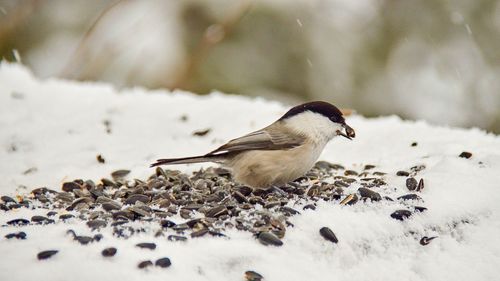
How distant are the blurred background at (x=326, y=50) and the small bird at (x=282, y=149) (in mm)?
2688

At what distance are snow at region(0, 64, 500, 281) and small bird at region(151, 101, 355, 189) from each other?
0.36m

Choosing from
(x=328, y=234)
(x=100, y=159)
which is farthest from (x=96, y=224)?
(x=100, y=159)

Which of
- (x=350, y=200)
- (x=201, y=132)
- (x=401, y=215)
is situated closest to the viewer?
(x=401, y=215)

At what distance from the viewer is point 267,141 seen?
120 inches

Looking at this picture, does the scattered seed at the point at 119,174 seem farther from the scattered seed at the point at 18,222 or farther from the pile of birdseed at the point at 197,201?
the scattered seed at the point at 18,222

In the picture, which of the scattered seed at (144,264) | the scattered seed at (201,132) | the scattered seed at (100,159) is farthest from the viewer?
the scattered seed at (201,132)

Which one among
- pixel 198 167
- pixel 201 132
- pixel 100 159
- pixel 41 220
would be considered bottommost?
pixel 41 220

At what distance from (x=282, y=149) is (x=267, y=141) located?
0.30 ft

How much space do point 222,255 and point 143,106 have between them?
2.33 m

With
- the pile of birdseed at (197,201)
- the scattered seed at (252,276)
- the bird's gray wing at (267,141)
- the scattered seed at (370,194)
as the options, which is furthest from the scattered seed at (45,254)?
the scattered seed at (370,194)

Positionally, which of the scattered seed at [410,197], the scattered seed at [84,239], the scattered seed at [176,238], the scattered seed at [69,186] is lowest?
the scattered seed at [84,239]

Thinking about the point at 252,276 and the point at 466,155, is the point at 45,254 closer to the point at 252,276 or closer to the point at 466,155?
the point at 252,276

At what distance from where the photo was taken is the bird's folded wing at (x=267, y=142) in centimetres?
301

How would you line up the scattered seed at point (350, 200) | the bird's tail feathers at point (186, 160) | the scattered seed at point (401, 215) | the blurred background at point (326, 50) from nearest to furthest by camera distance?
the scattered seed at point (401, 215) → the scattered seed at point (350, 200) → the bird's tail feathers at point (186, 160) → the blurred background at point (326, 50)
